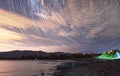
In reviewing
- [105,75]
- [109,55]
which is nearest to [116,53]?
[109,55]

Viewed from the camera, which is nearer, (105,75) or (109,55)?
(105,75)

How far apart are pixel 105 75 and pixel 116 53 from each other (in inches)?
6652

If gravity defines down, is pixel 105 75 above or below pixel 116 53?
below

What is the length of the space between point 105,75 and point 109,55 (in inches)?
6523

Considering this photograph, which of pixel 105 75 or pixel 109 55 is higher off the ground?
pixel 109 55

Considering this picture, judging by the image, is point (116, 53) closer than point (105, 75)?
No

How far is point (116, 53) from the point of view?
199 m

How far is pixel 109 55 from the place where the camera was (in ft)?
646

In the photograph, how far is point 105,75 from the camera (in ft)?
114

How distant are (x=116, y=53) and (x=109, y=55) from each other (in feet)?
21.5

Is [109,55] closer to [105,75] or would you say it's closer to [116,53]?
[116,53]
